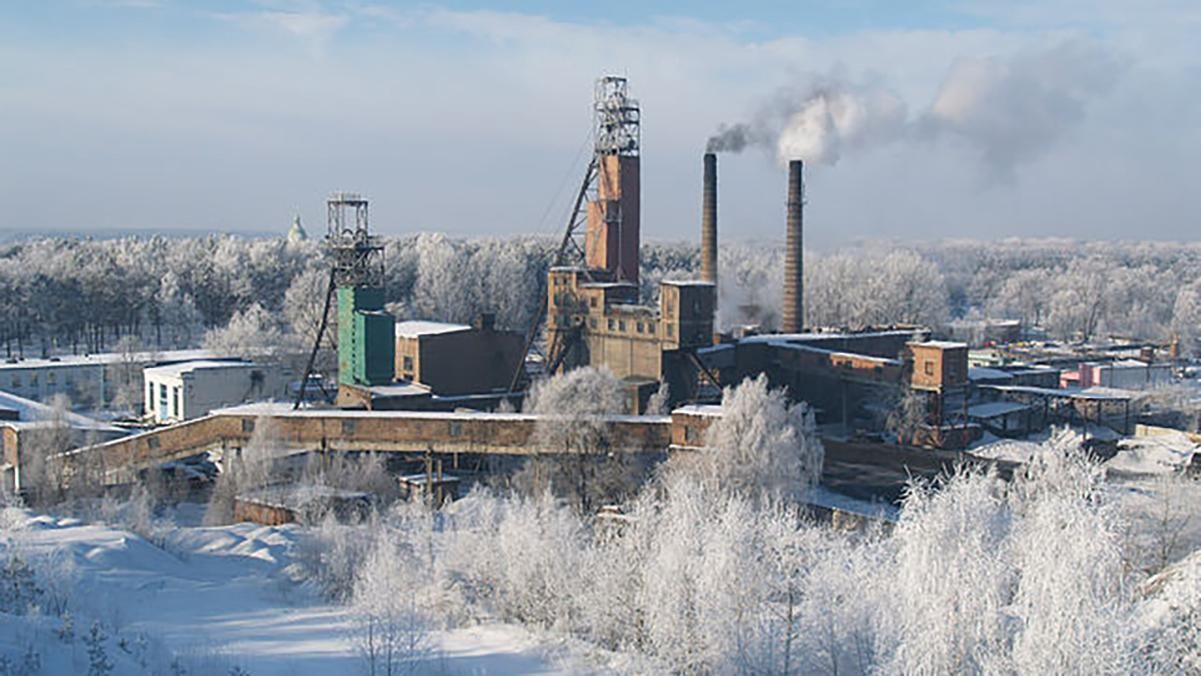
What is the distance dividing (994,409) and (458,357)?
1685cm

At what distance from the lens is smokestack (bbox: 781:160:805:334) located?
4316cm

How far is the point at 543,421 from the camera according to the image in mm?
25969

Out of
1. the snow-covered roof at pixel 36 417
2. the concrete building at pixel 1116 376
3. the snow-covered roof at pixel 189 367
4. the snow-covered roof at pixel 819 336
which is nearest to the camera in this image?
the snow-covered roof at pixel 36 417

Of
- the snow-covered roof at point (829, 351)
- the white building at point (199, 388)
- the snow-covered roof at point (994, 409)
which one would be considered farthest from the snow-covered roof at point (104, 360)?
the snow-covered roof at point (994, 409)

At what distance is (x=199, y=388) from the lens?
37438mm

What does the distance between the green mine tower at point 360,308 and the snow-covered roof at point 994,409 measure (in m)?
17.6

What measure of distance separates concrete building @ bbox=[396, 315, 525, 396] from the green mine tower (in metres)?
2.17

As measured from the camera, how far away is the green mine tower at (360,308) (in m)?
31.7


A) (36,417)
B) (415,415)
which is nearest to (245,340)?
(36,417)

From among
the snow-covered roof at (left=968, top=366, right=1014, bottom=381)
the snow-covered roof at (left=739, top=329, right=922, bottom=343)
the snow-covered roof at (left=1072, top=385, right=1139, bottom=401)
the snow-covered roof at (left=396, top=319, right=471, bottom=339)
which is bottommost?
the snow-covered roof at (left=1072, top=385, right=1139, bottom=401)

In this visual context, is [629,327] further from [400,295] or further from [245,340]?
[400,295]

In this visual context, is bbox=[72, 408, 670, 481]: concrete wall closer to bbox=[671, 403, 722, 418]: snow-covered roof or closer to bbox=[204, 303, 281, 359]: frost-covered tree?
bbox=[671, 403, 722, 418]: snow-covered roof

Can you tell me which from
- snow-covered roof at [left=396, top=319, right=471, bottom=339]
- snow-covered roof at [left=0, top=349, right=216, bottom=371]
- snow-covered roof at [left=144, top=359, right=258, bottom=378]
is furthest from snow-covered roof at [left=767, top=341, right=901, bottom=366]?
snow-covered roof at [left=0, top=349, right=216, bottom=371]

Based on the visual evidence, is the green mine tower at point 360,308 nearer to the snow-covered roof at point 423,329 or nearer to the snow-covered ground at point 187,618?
the snow-covered roof at point 423,329
